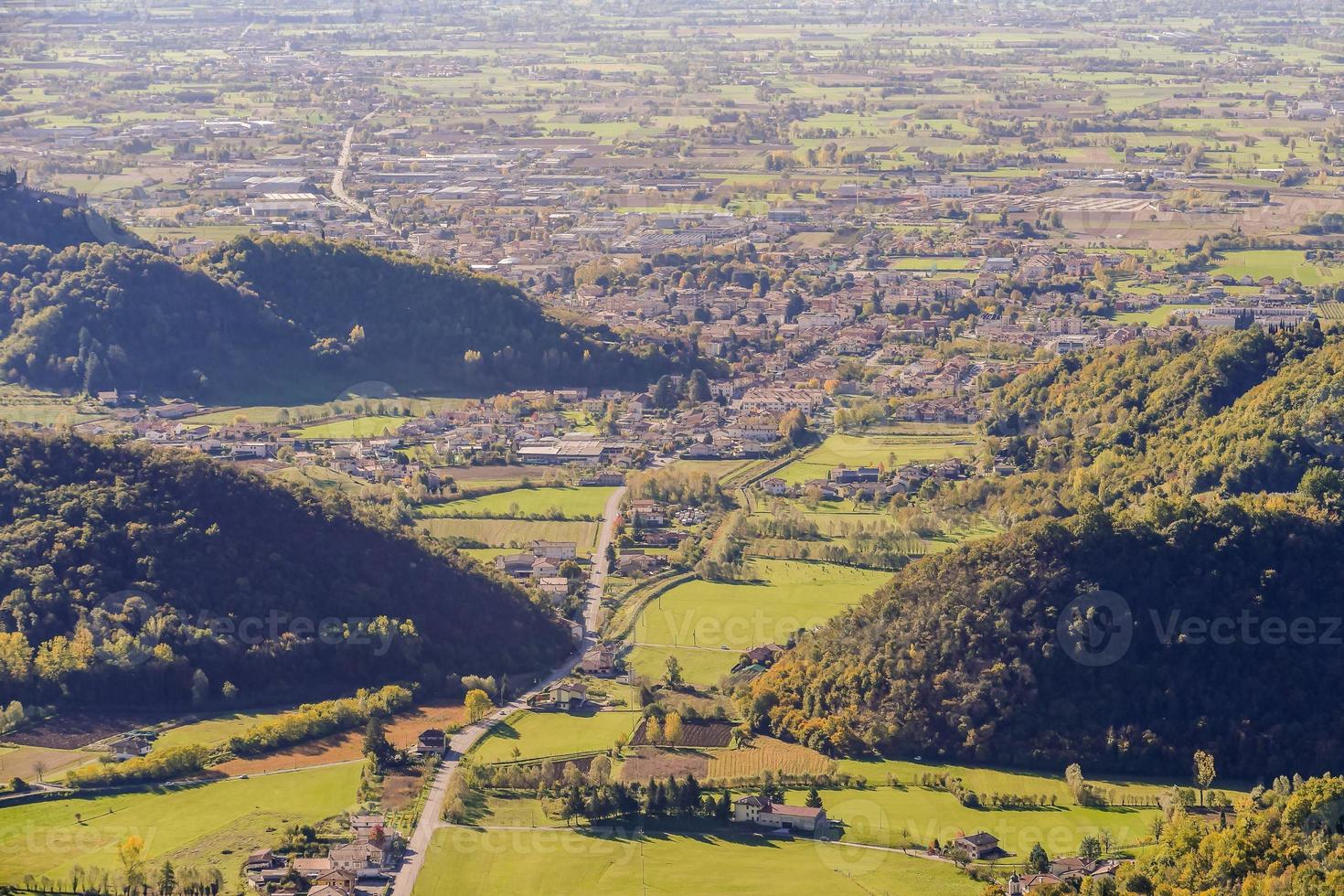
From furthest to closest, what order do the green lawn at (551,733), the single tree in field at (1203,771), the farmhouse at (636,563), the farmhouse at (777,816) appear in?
the farmhouse at (636,563) < the green lawn at (551,733) < the single tree in field at (1203,771) < the farmhouse at (777,816)

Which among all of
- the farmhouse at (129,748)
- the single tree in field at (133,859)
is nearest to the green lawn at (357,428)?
the farmhouse at (129,748)

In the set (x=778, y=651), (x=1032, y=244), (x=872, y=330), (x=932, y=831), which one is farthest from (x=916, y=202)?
(x=932, y=831)

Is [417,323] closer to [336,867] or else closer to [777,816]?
[777,816]

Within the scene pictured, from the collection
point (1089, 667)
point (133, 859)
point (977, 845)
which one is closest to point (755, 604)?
point (1089, 667)

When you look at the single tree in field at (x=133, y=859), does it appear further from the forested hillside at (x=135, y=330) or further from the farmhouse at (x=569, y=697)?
the forested hillside at (x=135, y=330)

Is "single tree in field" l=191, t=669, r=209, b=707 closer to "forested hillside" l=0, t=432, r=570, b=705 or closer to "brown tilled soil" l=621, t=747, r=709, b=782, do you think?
"forested hillside" l=0, t=432, r=570, b=705

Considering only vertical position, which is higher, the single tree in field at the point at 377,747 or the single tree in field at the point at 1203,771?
the single tree in field at the point at 1203,771
